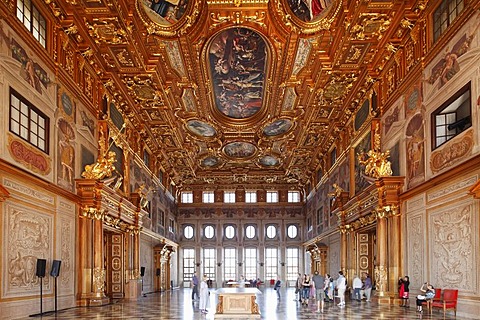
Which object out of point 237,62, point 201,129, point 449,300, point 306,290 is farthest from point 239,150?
point 449,300

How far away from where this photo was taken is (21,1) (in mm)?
15102

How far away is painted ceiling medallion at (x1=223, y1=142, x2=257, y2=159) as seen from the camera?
1554 inches

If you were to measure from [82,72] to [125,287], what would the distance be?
11438 mm

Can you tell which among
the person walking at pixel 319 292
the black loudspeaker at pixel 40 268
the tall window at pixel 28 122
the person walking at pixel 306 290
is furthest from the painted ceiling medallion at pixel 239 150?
the black loudspeaker at pixel 40 268

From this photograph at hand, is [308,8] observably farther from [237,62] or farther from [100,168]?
[100,168]

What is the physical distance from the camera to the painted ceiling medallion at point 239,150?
129ft

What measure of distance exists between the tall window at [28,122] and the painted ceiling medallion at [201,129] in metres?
16.2

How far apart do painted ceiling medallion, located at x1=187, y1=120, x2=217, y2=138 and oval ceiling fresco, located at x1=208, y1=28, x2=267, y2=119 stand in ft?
6.82

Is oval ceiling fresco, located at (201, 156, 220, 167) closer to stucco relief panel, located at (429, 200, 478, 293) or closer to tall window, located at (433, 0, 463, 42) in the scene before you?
stucco relief panel, located at (429, 200, 478, 293)

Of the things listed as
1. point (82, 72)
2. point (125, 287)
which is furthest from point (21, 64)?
point (125, 287)

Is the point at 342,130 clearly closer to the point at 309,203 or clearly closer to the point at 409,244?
the point at 409,244

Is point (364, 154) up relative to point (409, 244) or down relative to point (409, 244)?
up

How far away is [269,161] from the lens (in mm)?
44688

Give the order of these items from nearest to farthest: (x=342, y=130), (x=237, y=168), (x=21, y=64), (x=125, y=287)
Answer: (x=21, y=64)
(x=125, y=287)
(x=342, y=130)
(x=237, y=168)
